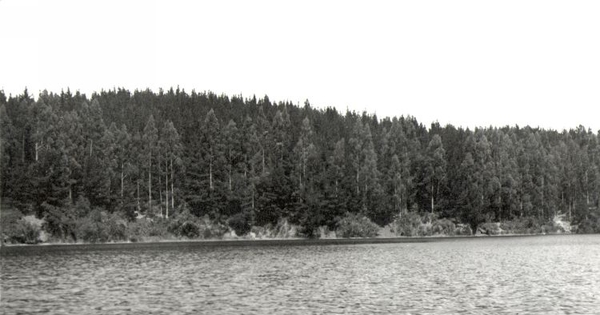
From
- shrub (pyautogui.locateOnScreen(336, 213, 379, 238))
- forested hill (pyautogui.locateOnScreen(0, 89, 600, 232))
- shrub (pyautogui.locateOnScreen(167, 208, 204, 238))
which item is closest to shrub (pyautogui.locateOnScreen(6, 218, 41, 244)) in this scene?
forested hill (pyautogui.locateOnScreen(0, 89, 600, 232))

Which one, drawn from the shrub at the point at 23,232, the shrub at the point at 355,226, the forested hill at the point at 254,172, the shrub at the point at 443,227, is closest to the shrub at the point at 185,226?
the forested hill at the point at 254,172

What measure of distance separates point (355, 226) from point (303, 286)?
111586mm

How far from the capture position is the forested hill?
14250cm

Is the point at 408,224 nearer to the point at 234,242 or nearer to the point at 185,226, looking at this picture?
the point at 234,242

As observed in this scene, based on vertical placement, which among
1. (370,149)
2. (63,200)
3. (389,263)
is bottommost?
(389,263)

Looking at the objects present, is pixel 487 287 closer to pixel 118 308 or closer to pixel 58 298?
pixel 118 308

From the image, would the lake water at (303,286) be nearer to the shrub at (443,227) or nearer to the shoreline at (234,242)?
the shoreline at (234,242)

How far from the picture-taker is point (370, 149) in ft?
575

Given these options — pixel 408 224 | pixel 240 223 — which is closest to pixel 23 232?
pixel 240 223

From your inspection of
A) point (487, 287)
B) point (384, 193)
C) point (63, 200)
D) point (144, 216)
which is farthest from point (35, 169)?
point (487, 287)

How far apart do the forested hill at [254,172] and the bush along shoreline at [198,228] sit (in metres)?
2.20

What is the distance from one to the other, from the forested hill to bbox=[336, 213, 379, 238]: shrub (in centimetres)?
193

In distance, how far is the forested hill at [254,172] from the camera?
468 ft

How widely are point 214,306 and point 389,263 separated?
3783 cm
